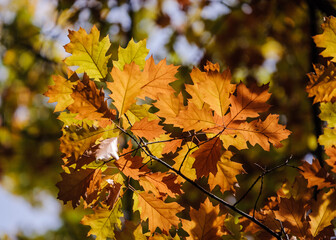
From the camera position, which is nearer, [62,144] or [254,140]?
[62,144]

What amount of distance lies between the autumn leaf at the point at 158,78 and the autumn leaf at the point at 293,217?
505 millimetres

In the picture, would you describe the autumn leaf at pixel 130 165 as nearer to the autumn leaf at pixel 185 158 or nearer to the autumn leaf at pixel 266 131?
the autumn leaf at pixel 185 158

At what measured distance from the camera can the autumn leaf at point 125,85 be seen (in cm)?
72

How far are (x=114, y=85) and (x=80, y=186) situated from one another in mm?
302

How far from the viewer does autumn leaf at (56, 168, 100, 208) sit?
0.76 meters

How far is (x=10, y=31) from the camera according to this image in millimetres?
4398

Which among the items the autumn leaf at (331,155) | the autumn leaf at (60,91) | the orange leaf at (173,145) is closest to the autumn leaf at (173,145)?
the orange leaf at (173,145)

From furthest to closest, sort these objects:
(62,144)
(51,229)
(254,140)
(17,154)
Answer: (17,154) < (51,229) < (254,140) < (62,144)

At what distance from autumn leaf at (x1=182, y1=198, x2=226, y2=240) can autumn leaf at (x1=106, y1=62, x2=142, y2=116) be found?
411 millimetres

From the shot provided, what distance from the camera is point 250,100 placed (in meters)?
0.75

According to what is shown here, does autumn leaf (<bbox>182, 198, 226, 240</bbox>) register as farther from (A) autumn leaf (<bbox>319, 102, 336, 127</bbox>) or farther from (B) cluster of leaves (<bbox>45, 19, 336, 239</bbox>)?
(A) autumn leaf (<bbox>319, 102, 336, 127</bbox>)

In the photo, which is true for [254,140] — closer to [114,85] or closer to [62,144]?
[114,85]

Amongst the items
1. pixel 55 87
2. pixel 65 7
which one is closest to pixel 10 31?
pixel 65 7

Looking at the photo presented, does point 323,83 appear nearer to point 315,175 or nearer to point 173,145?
point 315,175
